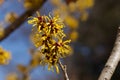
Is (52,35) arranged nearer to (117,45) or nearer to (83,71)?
(117,45)

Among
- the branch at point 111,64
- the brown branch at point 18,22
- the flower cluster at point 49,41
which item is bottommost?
the branch at point 111,64

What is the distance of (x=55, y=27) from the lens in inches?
37.7

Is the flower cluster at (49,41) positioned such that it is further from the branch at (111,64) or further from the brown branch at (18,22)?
the brown branch at (18,22)

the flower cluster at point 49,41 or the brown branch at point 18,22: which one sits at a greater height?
the brown branch at point 18,22

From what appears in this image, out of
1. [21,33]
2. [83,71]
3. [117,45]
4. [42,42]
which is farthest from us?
[83,71]

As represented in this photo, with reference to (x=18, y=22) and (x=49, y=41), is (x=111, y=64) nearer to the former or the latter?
(x=49, y=41)

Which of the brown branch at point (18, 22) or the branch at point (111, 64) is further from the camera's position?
the brown branch at point (18, 22)

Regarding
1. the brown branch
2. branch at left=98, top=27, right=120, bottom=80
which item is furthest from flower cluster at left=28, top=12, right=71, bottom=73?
the brown branch

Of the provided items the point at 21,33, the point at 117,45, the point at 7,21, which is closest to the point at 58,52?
the point at 117,45

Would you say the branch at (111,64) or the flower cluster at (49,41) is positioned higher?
the flower cluster at (49,41)

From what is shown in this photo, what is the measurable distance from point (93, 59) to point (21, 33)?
1.47m

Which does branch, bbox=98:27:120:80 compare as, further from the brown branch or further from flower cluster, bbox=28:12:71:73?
the brown branch

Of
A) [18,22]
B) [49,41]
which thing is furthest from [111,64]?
[18,22]


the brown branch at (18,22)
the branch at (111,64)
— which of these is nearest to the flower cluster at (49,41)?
the branch at (111,64)
